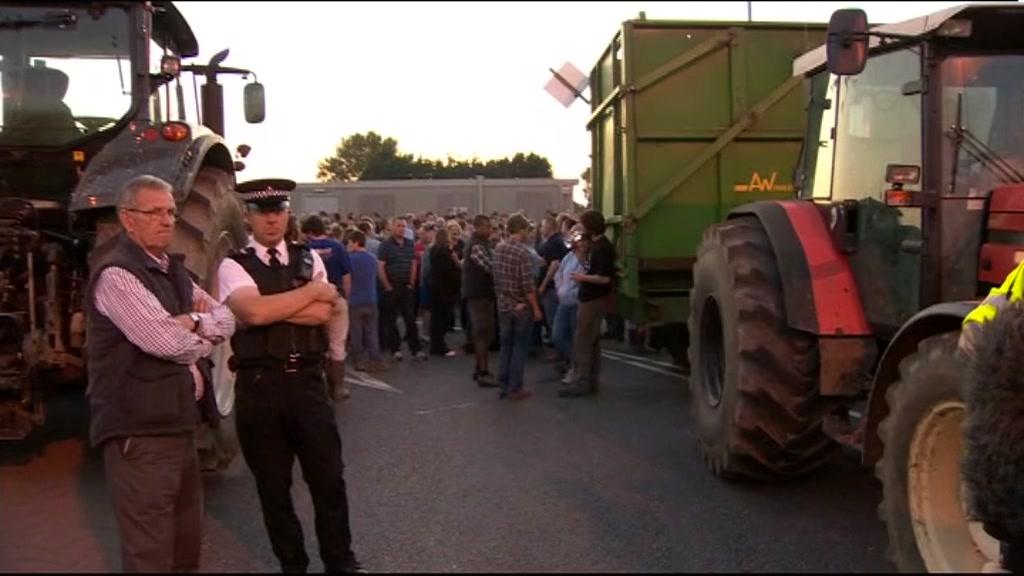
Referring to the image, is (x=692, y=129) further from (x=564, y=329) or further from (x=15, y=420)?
(x=15, y=420)

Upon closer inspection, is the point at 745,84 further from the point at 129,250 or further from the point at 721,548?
the point at 129,250

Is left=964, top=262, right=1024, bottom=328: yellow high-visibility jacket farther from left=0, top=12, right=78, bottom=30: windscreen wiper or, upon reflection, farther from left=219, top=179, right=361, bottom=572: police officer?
left=0, top=12, right=78, bottom=30: windscreen wiper

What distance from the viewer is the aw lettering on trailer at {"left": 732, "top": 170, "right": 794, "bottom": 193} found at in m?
9.80

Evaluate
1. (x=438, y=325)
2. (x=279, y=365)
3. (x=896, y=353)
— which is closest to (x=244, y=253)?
(x=279, y=365)

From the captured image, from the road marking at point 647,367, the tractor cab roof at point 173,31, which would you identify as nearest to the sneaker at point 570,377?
the road marking at point 647,367

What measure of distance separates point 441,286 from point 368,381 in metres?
2.61

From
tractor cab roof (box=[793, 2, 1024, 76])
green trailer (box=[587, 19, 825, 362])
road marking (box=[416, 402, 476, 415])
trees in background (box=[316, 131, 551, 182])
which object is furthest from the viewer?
trees in background (box=[316, 131, 551, 182])

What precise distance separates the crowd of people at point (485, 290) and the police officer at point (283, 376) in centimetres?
148

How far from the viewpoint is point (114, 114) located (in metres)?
6.87

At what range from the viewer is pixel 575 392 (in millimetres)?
9859

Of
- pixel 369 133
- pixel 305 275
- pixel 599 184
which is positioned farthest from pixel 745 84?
pixel 369 133

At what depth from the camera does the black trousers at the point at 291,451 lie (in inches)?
167

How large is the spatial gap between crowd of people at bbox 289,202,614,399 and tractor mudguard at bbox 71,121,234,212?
2.50 ft

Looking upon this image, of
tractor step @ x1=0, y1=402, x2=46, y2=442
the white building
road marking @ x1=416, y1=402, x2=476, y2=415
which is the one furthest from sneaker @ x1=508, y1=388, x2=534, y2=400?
the white building
